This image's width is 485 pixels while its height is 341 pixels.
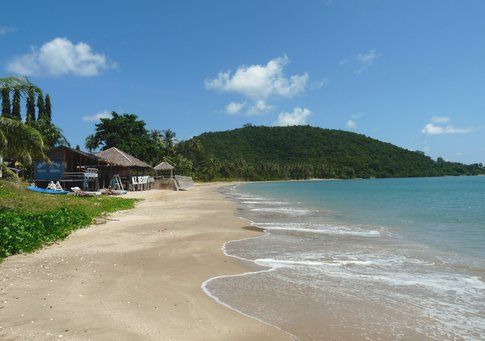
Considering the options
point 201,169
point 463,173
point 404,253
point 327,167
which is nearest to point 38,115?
point 404,253

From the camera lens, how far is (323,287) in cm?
662

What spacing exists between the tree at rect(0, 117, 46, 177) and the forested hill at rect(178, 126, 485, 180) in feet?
329

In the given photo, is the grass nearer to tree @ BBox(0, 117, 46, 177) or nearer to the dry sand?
the dry sand

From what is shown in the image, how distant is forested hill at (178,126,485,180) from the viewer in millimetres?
130500

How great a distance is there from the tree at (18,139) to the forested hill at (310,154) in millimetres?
100326

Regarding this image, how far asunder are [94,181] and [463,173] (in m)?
194

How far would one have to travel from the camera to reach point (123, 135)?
171 feet

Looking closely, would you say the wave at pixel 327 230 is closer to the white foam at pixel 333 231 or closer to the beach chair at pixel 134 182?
the white foam at pixel 333 231

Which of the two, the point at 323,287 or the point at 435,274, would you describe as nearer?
the point at 323,287

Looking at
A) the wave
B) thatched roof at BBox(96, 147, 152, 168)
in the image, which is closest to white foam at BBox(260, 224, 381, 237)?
the wave

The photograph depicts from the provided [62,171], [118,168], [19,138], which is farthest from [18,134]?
[118,168]

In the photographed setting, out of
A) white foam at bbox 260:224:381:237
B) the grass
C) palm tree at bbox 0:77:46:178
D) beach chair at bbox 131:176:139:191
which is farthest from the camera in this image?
beach chair at bbox 131:176:139:191

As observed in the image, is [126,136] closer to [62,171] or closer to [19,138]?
[62,171]

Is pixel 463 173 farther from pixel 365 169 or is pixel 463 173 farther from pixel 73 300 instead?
pixel 73 300
